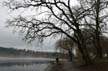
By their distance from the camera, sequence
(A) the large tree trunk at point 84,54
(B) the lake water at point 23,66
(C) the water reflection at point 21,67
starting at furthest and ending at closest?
(B) the lake water at point 23,66 → (C) the water reflection at point 21,67 → (A) the large tree trunk at point 84,54

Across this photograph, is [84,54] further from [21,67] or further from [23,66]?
[23,66]

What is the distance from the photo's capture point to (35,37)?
31938 mm

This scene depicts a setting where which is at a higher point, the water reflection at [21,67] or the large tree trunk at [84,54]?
the large tree trunk at [84,54]

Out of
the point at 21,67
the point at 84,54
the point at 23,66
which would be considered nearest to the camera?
the point at 84,54

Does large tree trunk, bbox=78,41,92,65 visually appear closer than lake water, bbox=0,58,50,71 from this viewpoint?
Yes

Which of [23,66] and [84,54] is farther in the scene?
[23,66]

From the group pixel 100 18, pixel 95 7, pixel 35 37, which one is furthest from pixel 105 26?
Answer: pixel 35 37

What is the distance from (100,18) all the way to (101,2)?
4.36m

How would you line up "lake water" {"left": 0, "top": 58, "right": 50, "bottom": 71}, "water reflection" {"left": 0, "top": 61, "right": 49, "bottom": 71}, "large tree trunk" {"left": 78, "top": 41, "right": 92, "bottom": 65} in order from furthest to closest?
"lake water" {"left": 0, "top": 58, "right": 50, "bottom": 71} → "water reflection" {"left": 0, "top": 61, "right": 49, "bottom": 71} → "large tree trunk" {"left": 78, "top": 41, "right": 92, "bottom": 65}

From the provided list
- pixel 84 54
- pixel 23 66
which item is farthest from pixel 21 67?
pixel 84 54

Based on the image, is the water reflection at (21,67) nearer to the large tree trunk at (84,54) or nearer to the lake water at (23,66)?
the lake water at (23,66)

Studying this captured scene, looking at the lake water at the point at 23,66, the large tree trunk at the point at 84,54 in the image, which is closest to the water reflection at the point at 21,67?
the lake water at the point at 23,66

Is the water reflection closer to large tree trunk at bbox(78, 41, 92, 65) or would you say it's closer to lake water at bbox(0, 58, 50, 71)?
lake water at bbox(0, 58, 50, 71)

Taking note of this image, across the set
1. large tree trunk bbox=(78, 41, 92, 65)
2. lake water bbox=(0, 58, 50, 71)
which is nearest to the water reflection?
lake water bbox=(0, 58, 50, 71)
